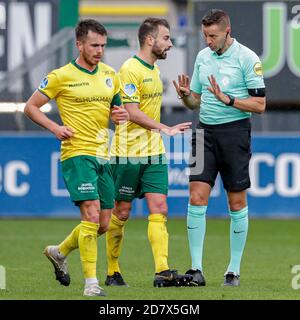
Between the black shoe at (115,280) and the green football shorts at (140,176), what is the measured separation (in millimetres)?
642

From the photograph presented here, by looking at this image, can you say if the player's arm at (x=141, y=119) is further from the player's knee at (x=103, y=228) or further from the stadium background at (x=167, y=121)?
the stadium background at (x=167, y=121)

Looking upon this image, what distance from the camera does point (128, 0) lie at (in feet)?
136

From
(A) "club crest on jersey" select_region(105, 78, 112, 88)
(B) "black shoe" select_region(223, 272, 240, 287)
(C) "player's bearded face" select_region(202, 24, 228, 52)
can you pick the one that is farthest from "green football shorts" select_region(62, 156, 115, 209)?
(C) "player's bearded face" select_region(202, 24, 228, 52)

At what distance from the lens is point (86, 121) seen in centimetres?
930

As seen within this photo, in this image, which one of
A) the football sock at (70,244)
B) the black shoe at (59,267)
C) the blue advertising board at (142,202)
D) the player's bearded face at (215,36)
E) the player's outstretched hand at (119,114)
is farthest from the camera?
the blue advertising board at (142,202)

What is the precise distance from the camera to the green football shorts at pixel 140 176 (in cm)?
1005

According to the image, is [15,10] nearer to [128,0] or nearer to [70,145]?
[70,145]

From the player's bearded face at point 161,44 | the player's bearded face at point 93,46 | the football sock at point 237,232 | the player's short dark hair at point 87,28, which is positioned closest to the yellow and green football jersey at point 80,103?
the player's bearded face at point 93,46

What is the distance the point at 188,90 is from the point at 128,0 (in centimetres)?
3161

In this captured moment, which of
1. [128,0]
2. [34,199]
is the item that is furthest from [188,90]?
[128,0]

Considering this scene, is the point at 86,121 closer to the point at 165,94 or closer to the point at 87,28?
the point at 87,28

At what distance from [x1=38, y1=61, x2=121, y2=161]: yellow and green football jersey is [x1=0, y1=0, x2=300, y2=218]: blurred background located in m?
8.16
